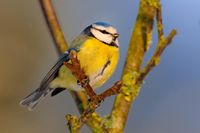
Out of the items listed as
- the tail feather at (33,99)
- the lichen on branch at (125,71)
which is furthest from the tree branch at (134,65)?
the tail feather at (33,99)

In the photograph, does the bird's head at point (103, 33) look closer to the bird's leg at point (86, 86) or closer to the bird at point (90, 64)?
the bird at point (90, 64)

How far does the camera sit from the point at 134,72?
0.56 meters

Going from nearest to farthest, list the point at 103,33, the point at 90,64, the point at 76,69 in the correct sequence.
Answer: the point at 76,69 < the point at 90,64 < the point at 103,33

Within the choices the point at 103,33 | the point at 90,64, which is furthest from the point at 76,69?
the point at 103,33

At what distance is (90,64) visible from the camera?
77 centimetres

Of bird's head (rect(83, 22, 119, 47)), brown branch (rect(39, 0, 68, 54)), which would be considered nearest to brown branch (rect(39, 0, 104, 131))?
brown branch (rect(39, 0, 68, 54))

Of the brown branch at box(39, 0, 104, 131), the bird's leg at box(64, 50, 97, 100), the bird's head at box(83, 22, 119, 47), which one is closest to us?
the bird's leg at box(64, 50, 97, 100)

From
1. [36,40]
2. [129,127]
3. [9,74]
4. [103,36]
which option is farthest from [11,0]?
[103,36]

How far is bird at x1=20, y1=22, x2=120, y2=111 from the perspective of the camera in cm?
77

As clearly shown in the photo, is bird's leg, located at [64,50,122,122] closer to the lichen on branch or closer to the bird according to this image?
the lichen on branch

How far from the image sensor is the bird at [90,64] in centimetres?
77

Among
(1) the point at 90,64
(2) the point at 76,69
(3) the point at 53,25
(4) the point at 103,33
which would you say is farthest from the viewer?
(4) the point at 103,33

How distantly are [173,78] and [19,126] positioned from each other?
611 millimetres

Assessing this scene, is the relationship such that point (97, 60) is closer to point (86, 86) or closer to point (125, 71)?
point (125, 71)
